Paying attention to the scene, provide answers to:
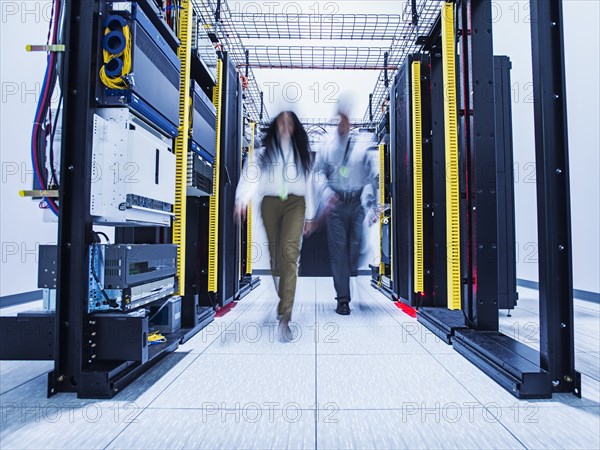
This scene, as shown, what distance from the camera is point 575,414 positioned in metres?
1.12

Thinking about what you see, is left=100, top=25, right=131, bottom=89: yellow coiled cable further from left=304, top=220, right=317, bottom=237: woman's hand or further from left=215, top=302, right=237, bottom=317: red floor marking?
left=215, top=302, right=237, bottom=317: red floor marking

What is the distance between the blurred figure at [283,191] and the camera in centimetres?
188

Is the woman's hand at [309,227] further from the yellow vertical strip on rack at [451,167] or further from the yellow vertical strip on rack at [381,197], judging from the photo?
the yellow vertical strip on rack at [381,197]

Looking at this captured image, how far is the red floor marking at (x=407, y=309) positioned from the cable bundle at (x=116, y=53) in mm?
2422

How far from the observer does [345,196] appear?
2857 mm

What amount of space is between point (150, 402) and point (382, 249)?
319 centimetres

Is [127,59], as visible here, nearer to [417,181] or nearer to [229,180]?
[229,180]

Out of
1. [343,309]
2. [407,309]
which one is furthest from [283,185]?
[407,309]

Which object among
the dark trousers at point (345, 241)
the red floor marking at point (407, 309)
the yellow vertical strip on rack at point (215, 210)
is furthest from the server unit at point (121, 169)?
the red floor marking at point (407, 309)

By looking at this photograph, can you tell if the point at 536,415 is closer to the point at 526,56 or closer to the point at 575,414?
the point at 575,414

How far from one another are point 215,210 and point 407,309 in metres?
1.73

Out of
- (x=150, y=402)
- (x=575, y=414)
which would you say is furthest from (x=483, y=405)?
(x=150, y=402)

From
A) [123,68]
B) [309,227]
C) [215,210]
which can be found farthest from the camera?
[215,210]

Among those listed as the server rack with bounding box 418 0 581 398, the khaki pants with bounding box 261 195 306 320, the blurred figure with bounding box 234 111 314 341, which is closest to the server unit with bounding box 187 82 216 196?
the blurred figure with bounding box 234 111 314 341
